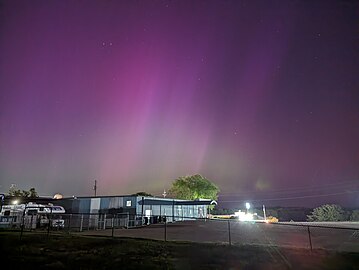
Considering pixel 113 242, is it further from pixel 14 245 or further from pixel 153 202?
pixel 153 202

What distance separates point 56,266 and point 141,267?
314 centimetres

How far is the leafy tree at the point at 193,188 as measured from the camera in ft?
291

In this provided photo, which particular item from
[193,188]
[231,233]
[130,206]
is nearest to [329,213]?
[193,188]

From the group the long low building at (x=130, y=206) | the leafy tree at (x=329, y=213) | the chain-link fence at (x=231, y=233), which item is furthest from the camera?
the leafy tree at (x=329, y=213)

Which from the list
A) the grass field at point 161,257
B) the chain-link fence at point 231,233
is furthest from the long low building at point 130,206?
the grass field at point 161,257

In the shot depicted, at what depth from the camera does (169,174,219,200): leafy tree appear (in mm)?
88562

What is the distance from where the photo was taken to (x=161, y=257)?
13125 mm

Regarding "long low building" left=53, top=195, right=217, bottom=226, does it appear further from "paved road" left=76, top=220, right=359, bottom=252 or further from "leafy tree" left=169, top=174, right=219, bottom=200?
"leafy tree" left=169, top=174, right=219, bottom=200

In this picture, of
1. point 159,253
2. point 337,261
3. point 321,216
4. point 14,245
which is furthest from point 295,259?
point 321,216

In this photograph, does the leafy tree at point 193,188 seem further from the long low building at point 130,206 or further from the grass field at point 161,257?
the grass field at point 161,257

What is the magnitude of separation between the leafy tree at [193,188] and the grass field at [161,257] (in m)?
72.8

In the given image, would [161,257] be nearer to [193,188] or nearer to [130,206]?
[130,206]

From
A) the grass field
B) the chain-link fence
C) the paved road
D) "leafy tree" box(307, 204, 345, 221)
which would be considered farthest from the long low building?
"leafy tree" box(307, 204, 345, 221)

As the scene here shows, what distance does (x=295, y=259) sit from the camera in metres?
13.4
